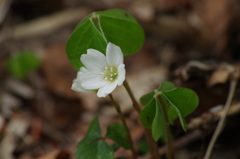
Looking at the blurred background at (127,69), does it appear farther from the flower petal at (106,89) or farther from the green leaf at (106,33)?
the flower petal at (106,89)

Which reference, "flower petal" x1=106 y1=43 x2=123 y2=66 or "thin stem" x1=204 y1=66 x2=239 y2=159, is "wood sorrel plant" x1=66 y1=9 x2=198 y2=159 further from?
"thin stem" x1=204 y1=66 x2=239 y2=159

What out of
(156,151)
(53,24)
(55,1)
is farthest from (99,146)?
(55,1)

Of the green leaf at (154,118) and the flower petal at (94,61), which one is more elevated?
the flower petal at (94,61)

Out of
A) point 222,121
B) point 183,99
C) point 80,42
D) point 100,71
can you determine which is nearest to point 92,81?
point 100,71

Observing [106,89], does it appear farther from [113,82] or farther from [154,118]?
[154,118]

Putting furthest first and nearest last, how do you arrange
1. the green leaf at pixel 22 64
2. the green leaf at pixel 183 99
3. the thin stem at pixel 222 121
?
the green leaf at pixel 22 64, the thin stem at pixel 222 121, the green leaf at pixel 183 99

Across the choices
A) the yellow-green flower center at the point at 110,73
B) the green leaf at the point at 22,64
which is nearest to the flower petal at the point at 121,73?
the yellow-green flower center at the point at 110,73

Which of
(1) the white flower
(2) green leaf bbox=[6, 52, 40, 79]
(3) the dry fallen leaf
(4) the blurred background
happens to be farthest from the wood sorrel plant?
(2) green leaf bbox=[6, 52, 40, 79]
